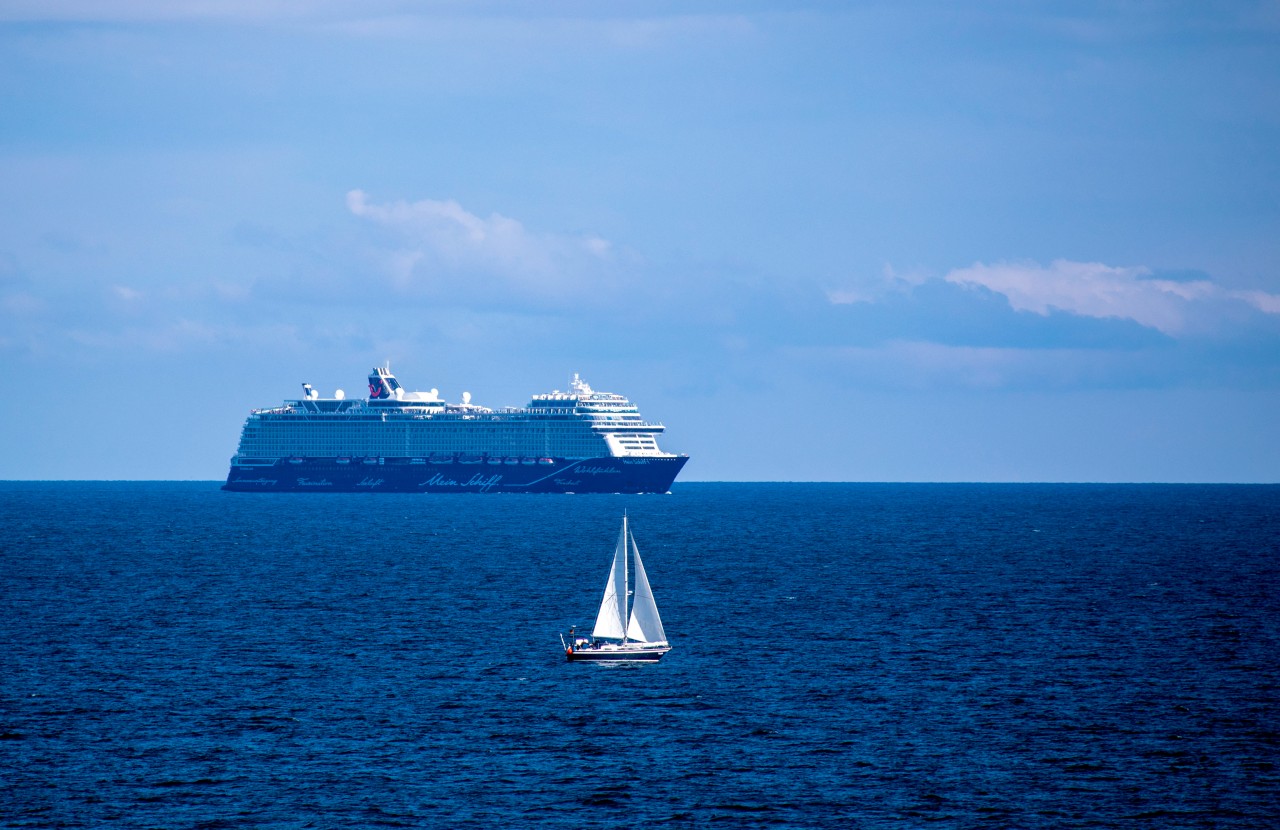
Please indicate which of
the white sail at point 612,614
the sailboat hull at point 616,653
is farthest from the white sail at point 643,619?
the sailboat hull at point 616,653

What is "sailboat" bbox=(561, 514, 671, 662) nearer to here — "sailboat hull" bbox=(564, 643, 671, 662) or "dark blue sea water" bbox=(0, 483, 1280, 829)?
"sailboat hull" bbox=(564, 643, 671, 662)

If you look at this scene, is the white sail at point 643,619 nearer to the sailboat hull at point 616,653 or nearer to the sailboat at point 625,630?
the sailboat at point 625,630

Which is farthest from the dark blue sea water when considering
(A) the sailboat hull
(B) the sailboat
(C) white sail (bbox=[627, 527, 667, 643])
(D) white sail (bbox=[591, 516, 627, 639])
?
(D) white sail (bbox=[591, 516, 627, 639])

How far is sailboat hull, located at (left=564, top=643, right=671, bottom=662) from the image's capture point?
57531mm

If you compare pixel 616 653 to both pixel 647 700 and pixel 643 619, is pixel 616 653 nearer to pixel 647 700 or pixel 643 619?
pixel 643 619

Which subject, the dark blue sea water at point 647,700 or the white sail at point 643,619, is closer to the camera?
the dark blue sea water at point 647,700

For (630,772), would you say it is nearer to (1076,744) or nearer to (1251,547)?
(1076,744)

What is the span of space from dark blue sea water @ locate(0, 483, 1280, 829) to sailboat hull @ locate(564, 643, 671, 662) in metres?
0.90

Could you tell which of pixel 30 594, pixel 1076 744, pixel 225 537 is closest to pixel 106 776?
pixel 1076 744

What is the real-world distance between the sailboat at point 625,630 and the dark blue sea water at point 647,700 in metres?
1.04

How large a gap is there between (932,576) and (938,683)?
4274cm

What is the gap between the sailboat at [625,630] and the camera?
2270 inches

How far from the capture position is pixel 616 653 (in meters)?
57.6

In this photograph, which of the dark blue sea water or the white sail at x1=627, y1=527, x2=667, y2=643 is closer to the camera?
the dark blue sea water
